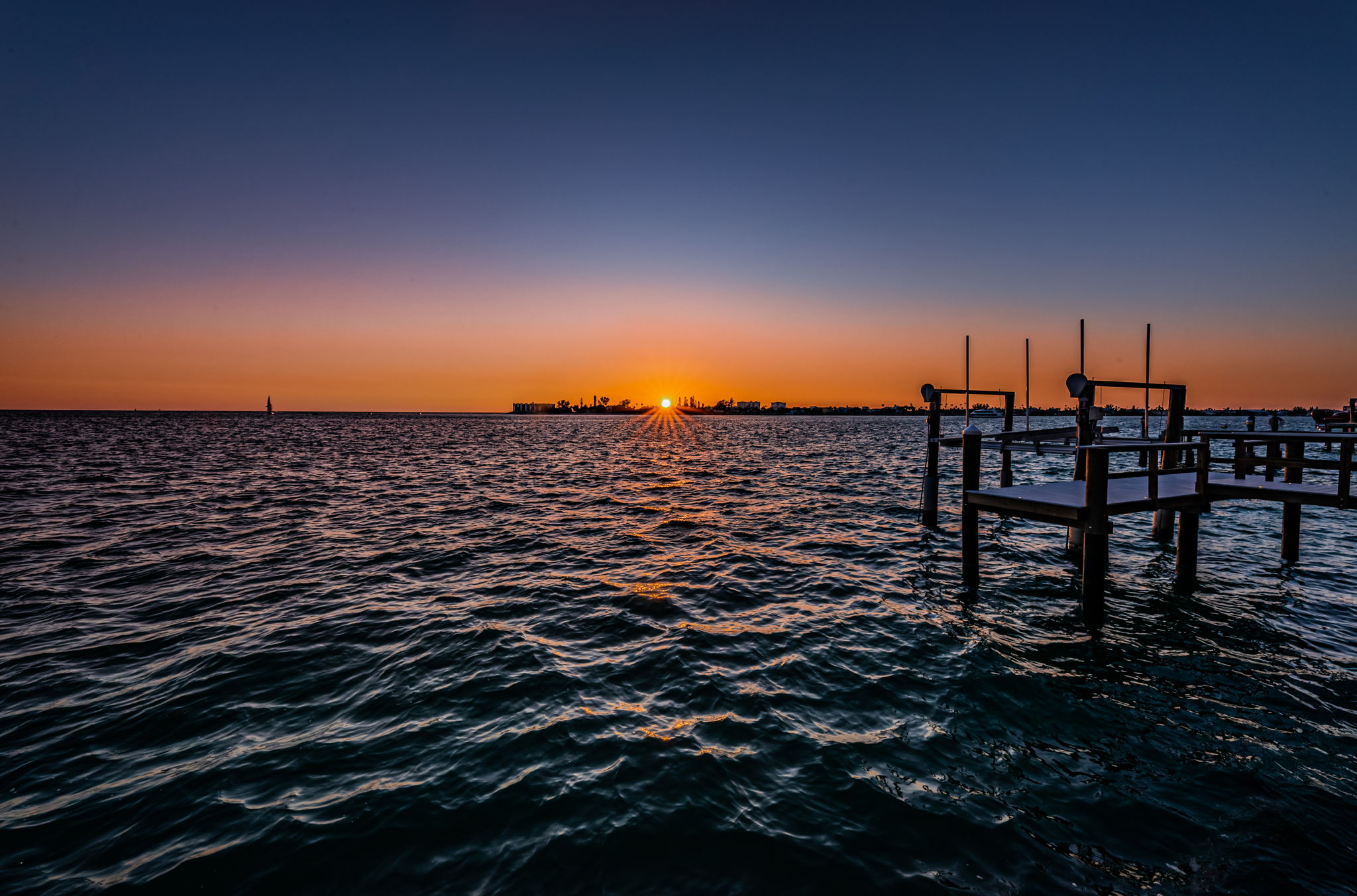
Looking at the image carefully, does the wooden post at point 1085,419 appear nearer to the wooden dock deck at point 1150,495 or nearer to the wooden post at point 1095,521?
the wooden dock deck at point 1150,495

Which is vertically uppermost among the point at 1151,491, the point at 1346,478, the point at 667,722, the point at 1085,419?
the point at 1085,419

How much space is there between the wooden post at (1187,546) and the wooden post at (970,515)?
3.70 meters

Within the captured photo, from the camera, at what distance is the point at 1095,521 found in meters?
8.95

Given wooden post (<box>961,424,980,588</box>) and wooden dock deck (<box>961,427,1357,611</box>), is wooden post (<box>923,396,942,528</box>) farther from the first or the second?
wooden post (<box>961,424,980,588</box>)

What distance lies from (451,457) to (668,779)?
46.2 metres

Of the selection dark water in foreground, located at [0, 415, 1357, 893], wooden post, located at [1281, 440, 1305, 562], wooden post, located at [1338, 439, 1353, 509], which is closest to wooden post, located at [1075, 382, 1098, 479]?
dark water in foreground, located at [0, 415, 1357, 893]

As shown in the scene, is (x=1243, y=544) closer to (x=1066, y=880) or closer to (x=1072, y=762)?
(x=1072, y=762)

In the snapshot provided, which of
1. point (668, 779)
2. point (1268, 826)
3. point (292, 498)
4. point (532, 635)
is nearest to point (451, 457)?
point (292, 498)

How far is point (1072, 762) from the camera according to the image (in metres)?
5.65

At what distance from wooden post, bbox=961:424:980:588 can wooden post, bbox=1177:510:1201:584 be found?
3702mm

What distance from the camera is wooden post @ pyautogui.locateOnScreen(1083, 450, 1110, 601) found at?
897cm

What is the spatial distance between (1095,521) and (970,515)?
2510 millimetres

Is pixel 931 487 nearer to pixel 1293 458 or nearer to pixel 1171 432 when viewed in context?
pixel 1171 432

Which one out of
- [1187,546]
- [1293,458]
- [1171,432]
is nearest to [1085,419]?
[1171,432]
